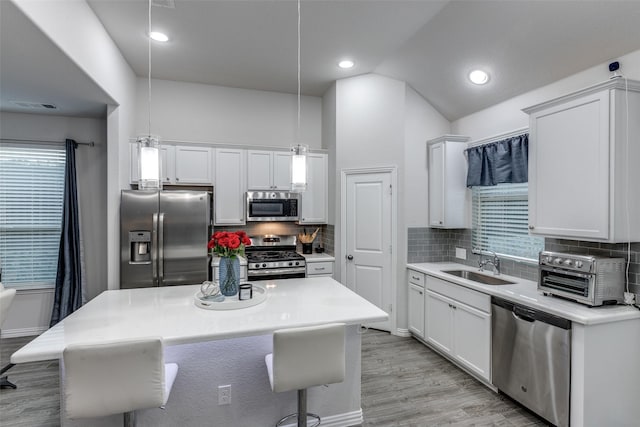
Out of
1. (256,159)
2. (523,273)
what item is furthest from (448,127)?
(256,159)

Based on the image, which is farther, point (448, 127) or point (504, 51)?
point (448, 127)

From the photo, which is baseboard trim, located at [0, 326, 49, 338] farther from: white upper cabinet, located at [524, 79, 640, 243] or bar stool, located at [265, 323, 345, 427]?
white upper cabinet, located at [524, 79, 640, 243]

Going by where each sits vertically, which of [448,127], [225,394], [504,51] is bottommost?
[225,394]

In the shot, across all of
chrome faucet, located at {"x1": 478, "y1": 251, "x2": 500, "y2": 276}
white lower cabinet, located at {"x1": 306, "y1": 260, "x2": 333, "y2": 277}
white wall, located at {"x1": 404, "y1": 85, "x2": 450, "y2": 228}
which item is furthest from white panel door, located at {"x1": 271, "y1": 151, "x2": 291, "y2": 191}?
chrome faucet, located at {"x1": 478, "y1": 251, "x2": 500, "y2": 276}

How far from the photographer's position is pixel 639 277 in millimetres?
2332

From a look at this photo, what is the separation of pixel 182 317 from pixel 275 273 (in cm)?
214

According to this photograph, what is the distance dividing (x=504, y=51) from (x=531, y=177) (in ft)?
4.00

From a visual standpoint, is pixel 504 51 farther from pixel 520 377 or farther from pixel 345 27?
pixel 520 377

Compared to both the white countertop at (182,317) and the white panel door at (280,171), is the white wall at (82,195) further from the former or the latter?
the white panel door at (280,171)

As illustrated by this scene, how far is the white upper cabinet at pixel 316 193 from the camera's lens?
4582 mm

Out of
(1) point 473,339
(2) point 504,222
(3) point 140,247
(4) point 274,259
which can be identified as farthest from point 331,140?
(1) point 473,339

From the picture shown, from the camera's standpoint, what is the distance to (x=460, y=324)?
3.17 m

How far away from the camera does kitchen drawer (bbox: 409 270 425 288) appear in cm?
383

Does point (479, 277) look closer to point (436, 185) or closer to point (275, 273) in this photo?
point (436, 185)
